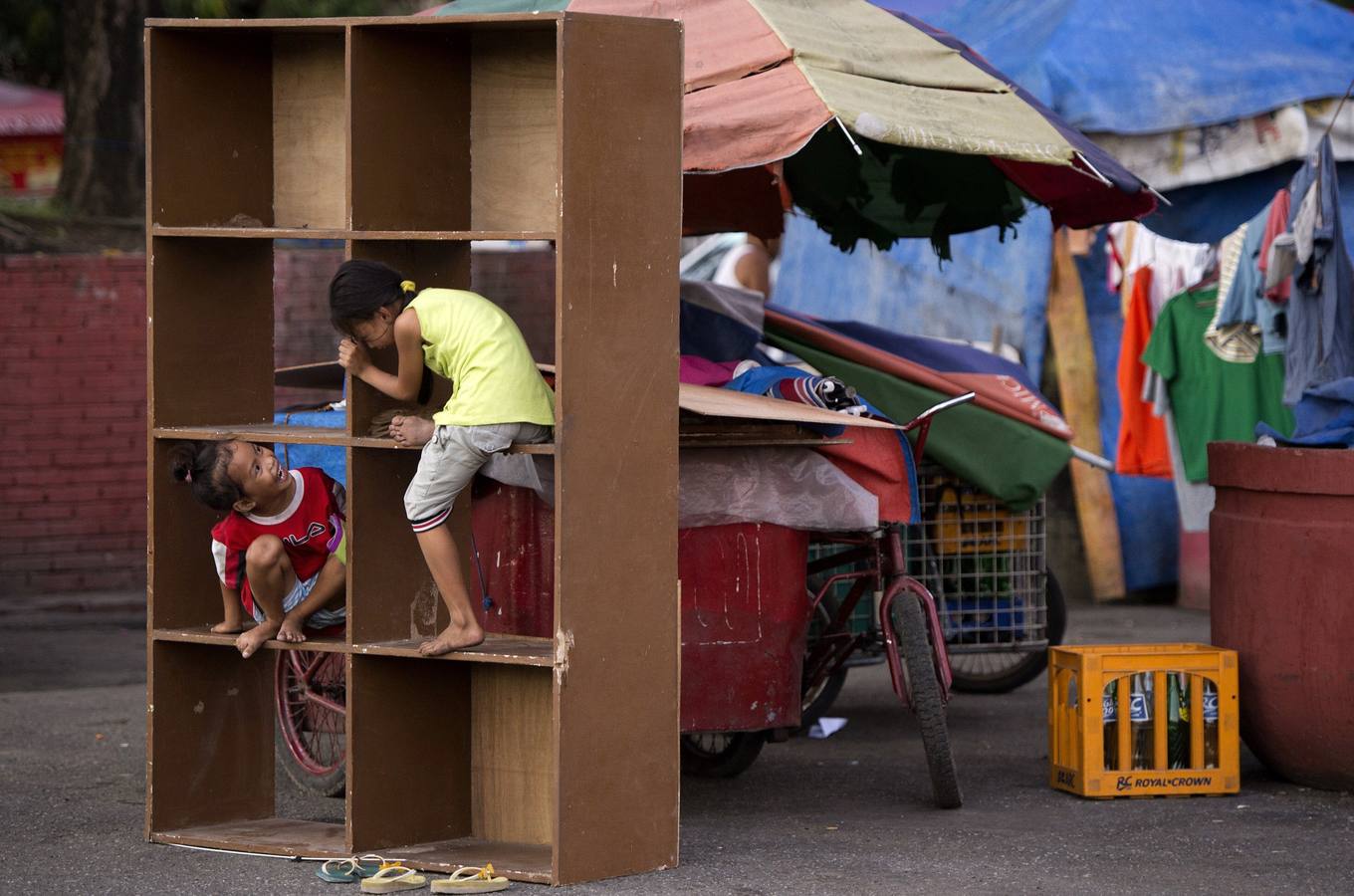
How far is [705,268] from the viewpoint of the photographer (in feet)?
46.2

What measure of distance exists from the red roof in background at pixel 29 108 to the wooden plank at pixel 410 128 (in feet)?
60.1

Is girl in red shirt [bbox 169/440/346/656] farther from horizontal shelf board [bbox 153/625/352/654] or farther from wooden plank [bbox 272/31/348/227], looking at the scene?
wooden plank [bbox 272/31/348/227]

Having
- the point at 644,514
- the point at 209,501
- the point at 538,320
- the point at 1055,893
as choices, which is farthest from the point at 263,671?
the point at 538,320

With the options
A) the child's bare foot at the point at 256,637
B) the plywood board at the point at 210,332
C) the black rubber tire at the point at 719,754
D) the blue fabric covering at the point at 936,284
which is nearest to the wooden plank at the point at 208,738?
the child's bare foot at the point at 256,637

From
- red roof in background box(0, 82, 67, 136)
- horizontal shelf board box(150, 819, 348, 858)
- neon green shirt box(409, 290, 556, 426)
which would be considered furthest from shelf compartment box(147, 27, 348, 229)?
red roof in background box(0, 82, 67, 136)

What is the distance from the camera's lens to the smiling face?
5.75m

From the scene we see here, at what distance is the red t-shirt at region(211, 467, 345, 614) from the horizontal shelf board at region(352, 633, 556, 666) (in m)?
0.54

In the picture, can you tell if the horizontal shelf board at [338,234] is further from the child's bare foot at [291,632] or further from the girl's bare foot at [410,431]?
the child's bare foot at [291,632]

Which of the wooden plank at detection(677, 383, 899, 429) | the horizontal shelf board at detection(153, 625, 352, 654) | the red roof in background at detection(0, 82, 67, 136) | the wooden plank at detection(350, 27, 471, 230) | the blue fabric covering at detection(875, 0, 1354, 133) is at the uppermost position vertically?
the red roof in background at detection(0, 82, 67, 136)

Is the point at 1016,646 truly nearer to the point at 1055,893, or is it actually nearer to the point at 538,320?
the point at 1055,893

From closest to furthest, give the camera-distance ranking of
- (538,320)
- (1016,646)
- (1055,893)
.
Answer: (1055,893)
(1016,646)
(538,320)

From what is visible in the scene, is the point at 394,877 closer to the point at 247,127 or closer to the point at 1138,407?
the point at 247,127

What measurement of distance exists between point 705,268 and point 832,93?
25.6ft

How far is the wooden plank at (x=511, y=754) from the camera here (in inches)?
229
